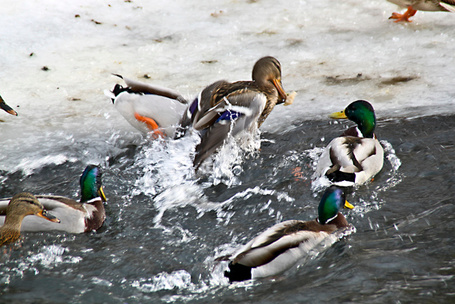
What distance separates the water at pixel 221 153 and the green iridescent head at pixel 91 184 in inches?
8.3

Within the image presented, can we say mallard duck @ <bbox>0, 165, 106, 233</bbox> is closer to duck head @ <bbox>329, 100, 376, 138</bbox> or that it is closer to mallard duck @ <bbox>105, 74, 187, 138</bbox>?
mallard duck @ <bbox>105, 74, 187, 138</bbox>

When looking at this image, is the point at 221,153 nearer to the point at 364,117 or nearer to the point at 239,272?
the point at 364,117

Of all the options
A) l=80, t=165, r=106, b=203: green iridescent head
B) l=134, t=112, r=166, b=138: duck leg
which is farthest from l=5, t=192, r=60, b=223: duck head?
l=134, t=112, r=166, b=138: duck leg

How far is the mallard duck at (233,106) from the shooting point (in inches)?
211

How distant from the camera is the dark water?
11.5 ft

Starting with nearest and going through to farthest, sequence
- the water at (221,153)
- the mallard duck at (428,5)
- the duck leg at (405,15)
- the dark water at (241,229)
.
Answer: the dark water at (241,229), the water at (221,153), the mallard duck at (428,5), the duck leg at (405,15)

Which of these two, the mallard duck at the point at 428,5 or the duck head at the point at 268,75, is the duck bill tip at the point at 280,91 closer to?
the duck head at the point at 268,75

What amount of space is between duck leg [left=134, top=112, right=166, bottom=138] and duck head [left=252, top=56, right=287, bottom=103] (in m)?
1.11

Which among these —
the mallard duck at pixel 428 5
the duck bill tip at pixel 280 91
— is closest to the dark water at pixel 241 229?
the duck bill tip at pixel 280 91

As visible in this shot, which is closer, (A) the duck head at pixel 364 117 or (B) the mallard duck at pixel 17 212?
(B) the mallard duck at pixel 17 212

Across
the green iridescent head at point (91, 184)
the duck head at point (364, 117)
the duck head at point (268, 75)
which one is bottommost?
the green iridescent head at point (91, 184)

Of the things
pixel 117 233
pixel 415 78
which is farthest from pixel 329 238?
pixel 415 78

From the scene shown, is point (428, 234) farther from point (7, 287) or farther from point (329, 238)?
point (7, 287)

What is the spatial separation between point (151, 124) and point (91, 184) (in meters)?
1.31
